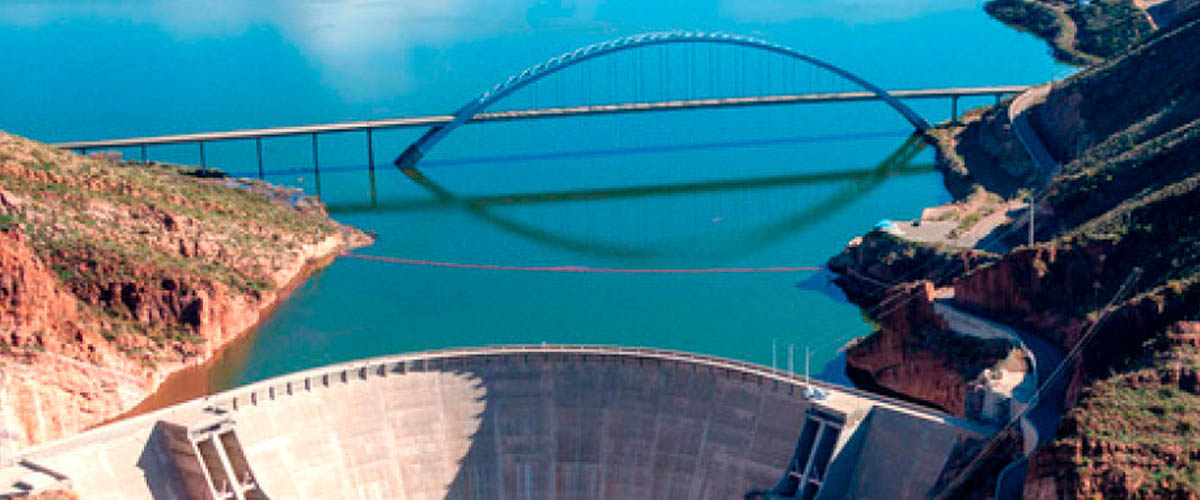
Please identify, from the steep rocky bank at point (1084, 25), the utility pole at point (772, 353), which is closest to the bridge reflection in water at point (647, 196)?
the utility pole at point (772, 353)

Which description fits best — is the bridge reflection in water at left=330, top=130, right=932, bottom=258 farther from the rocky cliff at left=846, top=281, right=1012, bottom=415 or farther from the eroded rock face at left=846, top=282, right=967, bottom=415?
the rocky cliff at left=846, top=281, right=1012, bottom=415

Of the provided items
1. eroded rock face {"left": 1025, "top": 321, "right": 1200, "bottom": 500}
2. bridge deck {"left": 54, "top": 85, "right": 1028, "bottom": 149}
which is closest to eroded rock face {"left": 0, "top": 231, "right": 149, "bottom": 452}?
eroded rock face {"left": 1025, "top": 321, "right": 1200, "bottom": 500}

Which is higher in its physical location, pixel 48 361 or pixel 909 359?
pixel 48 361

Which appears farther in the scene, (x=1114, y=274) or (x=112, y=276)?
(x=112, y=276)

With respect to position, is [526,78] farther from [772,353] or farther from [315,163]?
[772,353]

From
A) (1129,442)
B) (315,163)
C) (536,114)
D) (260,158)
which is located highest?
(536,114)

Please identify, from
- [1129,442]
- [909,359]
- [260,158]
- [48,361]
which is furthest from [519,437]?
[260,158]

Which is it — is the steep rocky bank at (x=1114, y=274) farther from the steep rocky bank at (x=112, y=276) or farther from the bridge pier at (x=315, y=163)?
the bridge pier at (x=315, y=163)
